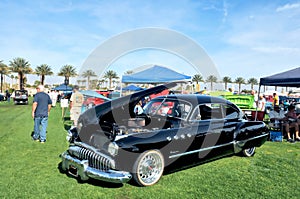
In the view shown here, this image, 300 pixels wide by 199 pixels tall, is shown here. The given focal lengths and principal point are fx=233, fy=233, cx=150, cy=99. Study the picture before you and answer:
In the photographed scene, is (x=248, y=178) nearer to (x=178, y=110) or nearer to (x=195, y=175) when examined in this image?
(x=195, y=175)

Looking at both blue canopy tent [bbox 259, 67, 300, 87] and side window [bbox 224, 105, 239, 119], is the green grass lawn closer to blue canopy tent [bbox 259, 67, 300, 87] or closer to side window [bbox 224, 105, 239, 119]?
side window [bbox 224, 105, 239, 119]

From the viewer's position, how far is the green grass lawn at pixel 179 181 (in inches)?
143

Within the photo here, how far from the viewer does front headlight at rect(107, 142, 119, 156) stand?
3.60m

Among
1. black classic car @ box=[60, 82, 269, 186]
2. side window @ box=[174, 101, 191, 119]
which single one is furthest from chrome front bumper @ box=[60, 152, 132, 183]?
side window @ box=[174, 101, 191, 119]

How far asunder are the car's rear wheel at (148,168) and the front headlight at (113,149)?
378 mm

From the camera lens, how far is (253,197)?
3.58 m

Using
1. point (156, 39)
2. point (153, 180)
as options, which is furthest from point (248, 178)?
point (156, 39)

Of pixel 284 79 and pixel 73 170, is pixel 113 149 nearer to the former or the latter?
pixel 73 170

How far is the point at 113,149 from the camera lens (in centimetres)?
363

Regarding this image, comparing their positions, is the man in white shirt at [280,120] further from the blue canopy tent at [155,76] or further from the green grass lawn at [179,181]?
the blue canopy tent at [155,76]

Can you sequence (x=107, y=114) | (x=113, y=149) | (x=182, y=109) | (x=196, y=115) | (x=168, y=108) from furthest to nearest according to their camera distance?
(x=168, y=108)
(x=182, y=109)
(x=196, y=115)
(x=107, y=114)
(x=113, y=149)

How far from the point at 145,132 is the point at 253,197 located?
1.95 m

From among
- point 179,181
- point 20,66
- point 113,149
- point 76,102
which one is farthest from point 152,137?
point 20,66

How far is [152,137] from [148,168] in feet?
1.75
